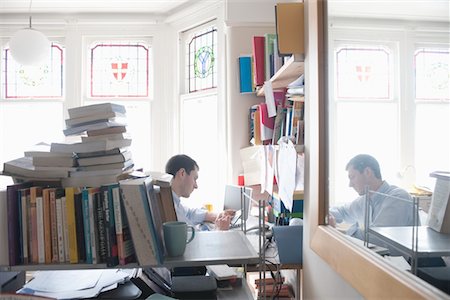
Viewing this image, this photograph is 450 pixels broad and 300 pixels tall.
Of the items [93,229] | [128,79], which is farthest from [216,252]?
[128,79]

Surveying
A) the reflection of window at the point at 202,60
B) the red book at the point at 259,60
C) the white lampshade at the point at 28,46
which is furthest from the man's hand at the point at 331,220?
the white lampshade at the point at 28,46

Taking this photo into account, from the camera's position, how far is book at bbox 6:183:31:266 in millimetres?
1232

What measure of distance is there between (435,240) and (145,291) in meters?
0.97

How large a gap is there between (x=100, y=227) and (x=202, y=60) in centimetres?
280

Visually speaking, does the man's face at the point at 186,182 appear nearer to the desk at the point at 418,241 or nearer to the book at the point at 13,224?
the book at the point at 13,224

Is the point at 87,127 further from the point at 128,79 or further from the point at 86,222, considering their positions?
the point at 128,79

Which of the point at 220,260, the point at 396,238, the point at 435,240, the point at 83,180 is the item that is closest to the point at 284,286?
the point at 220,260

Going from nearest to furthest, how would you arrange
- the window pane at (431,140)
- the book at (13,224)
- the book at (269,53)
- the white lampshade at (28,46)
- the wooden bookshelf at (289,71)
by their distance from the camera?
1. the window pane at (431,140)
2. the book at (13,224)
3. the wooden bookshelf at (289,71)
4. the book at (269,53)
5. the white lampshade at (28,46)

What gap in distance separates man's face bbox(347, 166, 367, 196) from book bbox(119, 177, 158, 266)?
0.63 metres

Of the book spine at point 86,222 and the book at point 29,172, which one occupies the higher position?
the book at point 29,172

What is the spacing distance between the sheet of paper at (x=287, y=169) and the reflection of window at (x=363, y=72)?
0.47 metres

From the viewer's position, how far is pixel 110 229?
1244mm

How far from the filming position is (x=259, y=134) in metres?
2.80

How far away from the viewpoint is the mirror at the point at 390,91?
663mm
